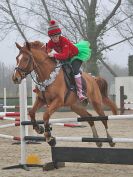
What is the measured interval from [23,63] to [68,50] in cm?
Answer: 81

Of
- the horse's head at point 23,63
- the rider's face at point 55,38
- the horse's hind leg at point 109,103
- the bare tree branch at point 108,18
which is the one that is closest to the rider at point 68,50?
the rider's face at point 55,38

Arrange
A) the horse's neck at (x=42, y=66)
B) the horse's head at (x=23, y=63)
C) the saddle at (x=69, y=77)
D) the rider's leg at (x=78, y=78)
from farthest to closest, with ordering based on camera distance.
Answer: the rider's leg at (x=78, y=78) < the saddle at (x=69, y=77) < the horse's neck at (x=42, y=66) < the horse's head at (x=23, y=63)

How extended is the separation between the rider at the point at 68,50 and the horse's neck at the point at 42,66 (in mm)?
112

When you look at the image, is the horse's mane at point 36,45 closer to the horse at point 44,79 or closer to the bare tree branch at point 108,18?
the horse at point 44,79

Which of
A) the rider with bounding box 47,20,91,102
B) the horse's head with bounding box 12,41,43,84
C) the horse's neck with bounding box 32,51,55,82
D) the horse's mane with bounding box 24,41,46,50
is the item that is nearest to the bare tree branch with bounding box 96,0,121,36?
the rider with bounding box 47,20,91,102

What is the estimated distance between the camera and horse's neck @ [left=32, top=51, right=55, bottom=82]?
21.6ft

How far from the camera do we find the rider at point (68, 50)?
6.67m

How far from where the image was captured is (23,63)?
6336 millimetres

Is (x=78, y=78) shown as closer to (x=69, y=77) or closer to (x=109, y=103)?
(x=69, y=77)

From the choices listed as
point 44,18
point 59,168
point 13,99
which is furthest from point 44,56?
point 44,18

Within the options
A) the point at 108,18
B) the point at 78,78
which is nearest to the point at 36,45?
the point at 78,78

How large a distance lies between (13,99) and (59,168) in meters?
19.4

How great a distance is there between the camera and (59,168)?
7270 mm

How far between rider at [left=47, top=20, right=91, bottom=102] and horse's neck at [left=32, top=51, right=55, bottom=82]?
112mm
